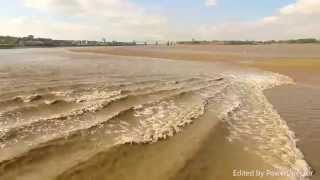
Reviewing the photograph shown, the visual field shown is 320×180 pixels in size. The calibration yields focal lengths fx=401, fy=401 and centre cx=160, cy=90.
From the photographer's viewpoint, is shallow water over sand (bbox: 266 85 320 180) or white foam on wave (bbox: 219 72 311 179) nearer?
white foam on wave (bbox: 219 72 311 179)

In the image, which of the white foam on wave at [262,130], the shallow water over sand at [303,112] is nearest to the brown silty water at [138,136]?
the white foam on wave at [262,130]

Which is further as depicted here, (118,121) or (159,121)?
(159,121)

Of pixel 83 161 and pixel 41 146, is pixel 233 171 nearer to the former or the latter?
pixel 83 161

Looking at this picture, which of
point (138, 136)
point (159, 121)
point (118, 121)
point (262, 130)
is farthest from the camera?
point (159, 121)

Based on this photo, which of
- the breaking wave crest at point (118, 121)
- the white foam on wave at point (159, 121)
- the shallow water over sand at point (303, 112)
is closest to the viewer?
the breaking wave crest at point (118, 121)

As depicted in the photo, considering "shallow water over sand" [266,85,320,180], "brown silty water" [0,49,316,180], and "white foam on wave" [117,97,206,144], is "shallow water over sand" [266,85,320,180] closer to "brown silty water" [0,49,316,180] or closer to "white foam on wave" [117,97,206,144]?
"brown silty water" [0,49,316,180]

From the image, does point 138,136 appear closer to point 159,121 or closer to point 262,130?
point 159,121

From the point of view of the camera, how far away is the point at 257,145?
9.99m

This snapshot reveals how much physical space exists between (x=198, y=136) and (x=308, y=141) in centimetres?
282

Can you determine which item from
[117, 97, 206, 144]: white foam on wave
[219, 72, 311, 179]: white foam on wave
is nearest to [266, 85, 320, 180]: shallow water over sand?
[219, 72, 311, 179]: white foam on wave

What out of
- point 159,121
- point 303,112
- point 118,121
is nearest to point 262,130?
point 159,121

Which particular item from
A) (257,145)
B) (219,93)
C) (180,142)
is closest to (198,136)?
(180,142)

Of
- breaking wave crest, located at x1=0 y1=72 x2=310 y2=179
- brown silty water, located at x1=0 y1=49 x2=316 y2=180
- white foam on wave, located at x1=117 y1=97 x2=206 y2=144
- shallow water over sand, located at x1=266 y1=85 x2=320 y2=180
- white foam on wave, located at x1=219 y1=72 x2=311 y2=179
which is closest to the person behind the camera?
brown silty water, located at x1=0 y1=49 x2=316 y2=180

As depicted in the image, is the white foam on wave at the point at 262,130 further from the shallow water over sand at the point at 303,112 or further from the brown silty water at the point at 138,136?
the shallow water over sand at the point at 303,112
